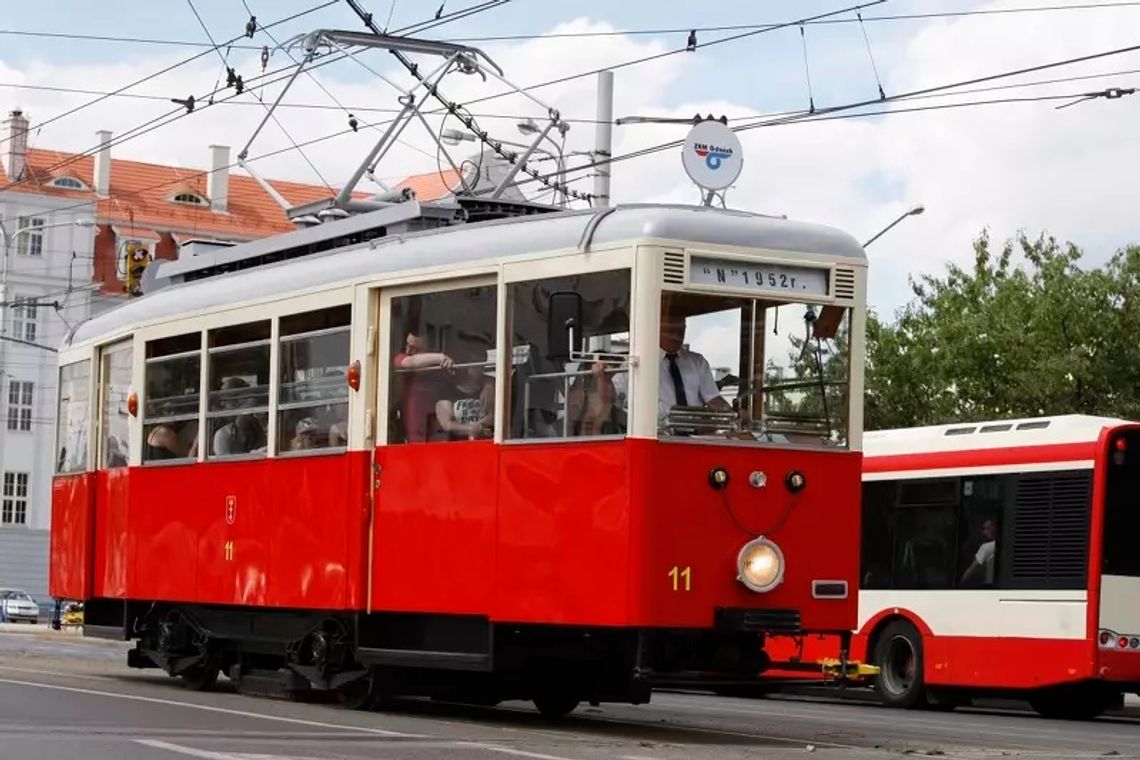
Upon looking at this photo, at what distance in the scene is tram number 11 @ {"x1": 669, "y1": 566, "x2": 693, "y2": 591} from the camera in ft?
47.3

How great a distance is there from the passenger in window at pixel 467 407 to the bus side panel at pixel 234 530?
2.38 m

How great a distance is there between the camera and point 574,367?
1482cm

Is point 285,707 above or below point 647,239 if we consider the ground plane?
below

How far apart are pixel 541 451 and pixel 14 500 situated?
237 feet

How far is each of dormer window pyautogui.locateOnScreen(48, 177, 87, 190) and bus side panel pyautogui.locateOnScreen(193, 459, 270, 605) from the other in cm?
7061

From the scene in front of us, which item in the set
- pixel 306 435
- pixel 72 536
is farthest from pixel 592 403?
pixel 72 536

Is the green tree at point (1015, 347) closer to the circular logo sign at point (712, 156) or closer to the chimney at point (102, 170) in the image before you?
the circular logo sign at point (712, 156)

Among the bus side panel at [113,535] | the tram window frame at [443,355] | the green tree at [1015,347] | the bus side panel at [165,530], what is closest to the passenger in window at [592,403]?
the tram window frame at [443,355]

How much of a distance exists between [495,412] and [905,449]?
1085 cm

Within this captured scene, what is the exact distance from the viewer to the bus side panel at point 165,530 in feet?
62.6

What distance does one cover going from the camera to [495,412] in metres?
15.3

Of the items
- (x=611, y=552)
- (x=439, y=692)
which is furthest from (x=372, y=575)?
(x=611, y=552)

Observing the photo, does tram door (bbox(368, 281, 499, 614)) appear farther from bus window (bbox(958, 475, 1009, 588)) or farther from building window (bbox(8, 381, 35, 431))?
building window (bbox(8, 381, 35, 431))

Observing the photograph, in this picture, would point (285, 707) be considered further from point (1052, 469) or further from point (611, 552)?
point (1052, 469)
